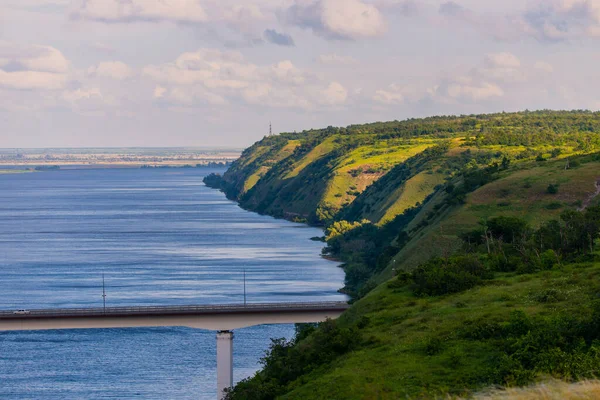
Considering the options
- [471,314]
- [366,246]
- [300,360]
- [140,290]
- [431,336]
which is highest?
[471,314]

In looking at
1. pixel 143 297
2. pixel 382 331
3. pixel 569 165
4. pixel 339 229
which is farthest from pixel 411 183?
pixel 382 331

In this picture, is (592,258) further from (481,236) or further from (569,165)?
(569,165)

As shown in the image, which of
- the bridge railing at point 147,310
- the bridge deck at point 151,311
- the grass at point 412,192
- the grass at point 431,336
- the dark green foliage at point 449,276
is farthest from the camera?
the grass at point 412,192

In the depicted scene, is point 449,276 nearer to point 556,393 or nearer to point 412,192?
point 556,393

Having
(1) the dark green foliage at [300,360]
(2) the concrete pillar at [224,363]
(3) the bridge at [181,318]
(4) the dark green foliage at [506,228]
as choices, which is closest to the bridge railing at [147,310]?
(3) the bridge at [181,318]

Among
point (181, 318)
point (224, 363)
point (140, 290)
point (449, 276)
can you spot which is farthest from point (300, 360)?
point (140, 290)

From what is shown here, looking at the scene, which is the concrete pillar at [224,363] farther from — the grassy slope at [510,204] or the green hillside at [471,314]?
the grassy slope at [510,204]
